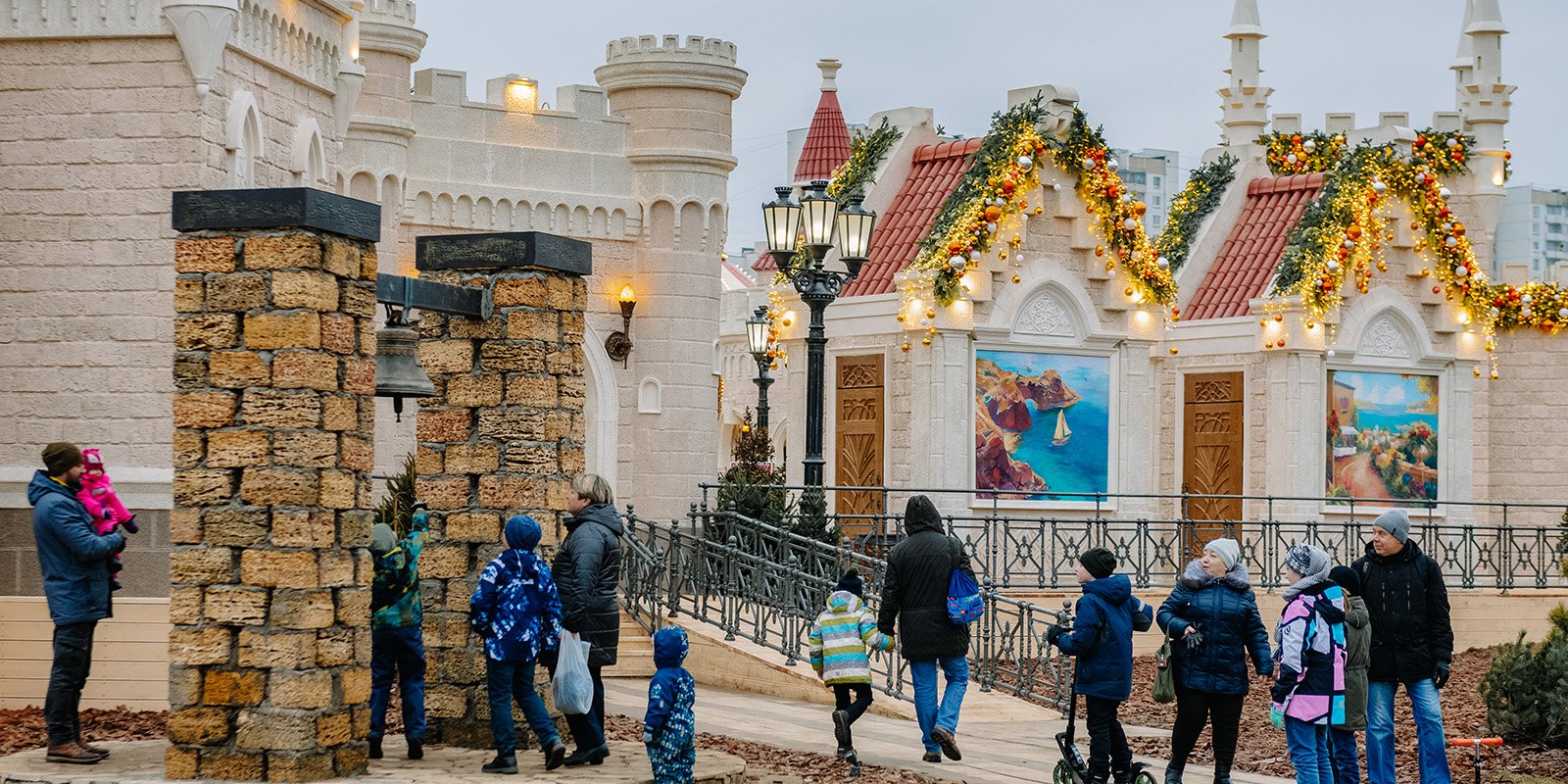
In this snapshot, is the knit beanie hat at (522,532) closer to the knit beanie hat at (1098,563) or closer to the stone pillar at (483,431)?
the stone pillar at (483,431)

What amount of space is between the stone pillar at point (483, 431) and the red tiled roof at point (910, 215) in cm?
1097

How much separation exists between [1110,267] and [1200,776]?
10.5 metres

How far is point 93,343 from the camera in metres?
13.8

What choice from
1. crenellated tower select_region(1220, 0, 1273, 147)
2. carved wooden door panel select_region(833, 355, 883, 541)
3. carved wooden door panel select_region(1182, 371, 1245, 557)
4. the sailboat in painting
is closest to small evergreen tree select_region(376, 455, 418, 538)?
Result: carved wooden door panel select_region(833, 355, 883, 541)

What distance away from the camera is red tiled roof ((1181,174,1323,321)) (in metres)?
23.9

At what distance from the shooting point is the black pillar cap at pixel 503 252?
10.6 metres

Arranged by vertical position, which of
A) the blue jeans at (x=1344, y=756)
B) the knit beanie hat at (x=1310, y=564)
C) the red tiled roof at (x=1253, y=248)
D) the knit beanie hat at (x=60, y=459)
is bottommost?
the blue jeans at (x=1344, y=756)

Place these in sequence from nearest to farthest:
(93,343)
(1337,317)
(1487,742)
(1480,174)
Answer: (1487,742)
(93,343)
(1337,317)
(1480,174)

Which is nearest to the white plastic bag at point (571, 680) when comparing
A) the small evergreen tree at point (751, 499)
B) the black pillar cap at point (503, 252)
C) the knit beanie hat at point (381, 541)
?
the knit beanie hat at point (381, 541)

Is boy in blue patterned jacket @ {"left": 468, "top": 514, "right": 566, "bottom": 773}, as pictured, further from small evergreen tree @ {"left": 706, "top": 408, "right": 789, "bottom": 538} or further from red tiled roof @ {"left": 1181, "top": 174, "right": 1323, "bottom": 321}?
red tiled roof @ {"left": 1181, "top": 174, "right": 1323, "bottom": 321}

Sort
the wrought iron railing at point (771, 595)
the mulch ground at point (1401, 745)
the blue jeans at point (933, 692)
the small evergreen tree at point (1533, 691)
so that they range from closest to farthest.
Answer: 1. the blue jeans at point (933, 692)
2. the mulch ground at point (1401, 745)
3. the small evergreen tree at point (1533, 691)
4. the wrought iron railing at point (771, 595)

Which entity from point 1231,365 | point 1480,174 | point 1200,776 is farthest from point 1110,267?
point 1200,776

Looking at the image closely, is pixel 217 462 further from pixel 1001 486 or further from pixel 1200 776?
pixel 1001 486

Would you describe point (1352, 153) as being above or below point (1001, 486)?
above
